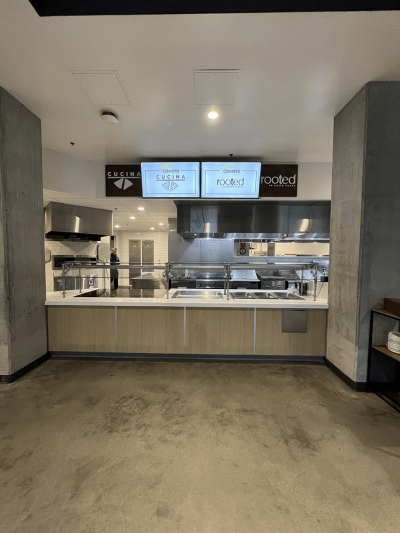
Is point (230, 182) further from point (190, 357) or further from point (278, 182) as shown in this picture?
point (190, 357)

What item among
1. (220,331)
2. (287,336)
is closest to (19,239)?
(220,331)

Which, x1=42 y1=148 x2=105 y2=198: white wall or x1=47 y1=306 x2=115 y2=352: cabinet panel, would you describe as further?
x1=42 y1=148 x2=105 y2=198: white wall

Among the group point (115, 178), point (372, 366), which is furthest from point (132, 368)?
point (115, 178)

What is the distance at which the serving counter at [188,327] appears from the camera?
3127 mm

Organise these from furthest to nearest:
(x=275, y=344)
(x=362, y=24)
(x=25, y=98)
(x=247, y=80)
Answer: (x=275, y=344) → (x=25, y=98) → (x=247, y=80) → (x=362, y=24)

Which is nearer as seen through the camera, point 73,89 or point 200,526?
point 200,526

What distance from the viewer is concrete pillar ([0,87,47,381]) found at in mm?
2555

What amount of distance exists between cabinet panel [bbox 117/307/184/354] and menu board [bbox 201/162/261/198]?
6.48ft

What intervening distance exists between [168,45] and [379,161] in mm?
2220

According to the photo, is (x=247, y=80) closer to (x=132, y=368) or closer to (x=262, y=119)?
(x=262, y=119)

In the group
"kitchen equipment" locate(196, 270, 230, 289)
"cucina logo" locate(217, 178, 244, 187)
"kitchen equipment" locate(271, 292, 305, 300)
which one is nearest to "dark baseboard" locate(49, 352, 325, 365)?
"kitchen equipment" locate(271, 292, 305, 300)

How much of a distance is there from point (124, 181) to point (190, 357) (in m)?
3.11

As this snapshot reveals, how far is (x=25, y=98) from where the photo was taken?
2.66 m

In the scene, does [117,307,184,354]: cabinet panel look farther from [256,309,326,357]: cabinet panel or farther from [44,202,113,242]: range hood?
[44,202,113,242]: range hood
